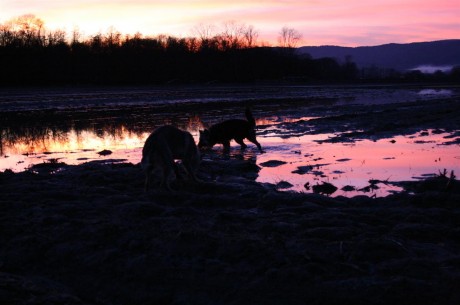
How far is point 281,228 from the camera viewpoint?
5695 millimetres

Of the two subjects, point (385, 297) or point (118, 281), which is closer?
point (385, 297)

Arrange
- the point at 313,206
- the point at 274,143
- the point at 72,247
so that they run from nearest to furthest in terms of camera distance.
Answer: the point at 72,247, the point at 313,206, the point at 274,143

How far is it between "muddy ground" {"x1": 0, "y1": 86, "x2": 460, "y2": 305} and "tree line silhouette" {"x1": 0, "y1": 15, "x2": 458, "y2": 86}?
204 feet

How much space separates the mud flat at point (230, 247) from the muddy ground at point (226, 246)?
13 mm

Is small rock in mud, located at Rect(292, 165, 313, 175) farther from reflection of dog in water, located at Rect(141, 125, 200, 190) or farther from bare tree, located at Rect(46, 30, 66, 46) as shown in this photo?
bare tree, located at Rect(46, 30, 66, 46)

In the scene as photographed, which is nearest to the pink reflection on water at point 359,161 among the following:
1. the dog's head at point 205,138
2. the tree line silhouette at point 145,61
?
the dog's head at point 205,138

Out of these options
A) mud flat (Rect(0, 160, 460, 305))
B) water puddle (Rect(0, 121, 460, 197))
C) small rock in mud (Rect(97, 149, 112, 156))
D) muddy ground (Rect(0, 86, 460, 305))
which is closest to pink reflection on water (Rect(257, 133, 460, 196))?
water puddle (Rect(0, 121, 460, 197))

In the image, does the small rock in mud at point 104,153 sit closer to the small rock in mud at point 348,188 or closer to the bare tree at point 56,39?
the small rock in mud at point 348,188

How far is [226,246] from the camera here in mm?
5129

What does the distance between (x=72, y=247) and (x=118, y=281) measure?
3.60 feet

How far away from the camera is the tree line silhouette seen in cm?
6881

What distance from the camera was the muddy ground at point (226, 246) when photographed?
4219 mm

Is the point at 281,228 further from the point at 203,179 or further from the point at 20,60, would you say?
the point at 20,60

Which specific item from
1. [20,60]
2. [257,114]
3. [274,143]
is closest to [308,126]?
[274,143]
